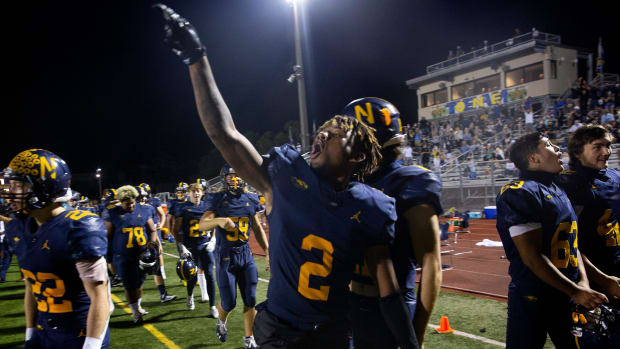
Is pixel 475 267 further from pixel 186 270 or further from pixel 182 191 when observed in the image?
pixel 182 191

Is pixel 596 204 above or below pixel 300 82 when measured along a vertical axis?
below

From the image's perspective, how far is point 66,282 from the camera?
260 centimetres

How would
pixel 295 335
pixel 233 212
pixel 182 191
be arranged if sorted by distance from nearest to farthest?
pixel 295 335
pixel 233 212
pixel 182 191

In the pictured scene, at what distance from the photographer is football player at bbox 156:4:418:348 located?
6.21 feet

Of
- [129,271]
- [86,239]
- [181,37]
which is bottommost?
[129,271]

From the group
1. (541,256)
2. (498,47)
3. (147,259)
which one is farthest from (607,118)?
(147,259)

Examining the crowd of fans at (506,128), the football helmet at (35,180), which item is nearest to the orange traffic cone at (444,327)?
the football helmet at (35,180)

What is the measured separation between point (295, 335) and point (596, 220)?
3.06m

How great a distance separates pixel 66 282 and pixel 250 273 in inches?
129

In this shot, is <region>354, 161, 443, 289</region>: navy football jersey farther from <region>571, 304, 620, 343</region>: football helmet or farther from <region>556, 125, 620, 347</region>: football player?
<region>556, 125, 620, 347</region>: football player

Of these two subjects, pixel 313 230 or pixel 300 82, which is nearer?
pixel 313 230

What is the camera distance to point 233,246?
19.0ft

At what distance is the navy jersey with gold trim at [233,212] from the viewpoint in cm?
585

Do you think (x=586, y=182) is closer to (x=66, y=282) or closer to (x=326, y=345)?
(x=326, y=345)
